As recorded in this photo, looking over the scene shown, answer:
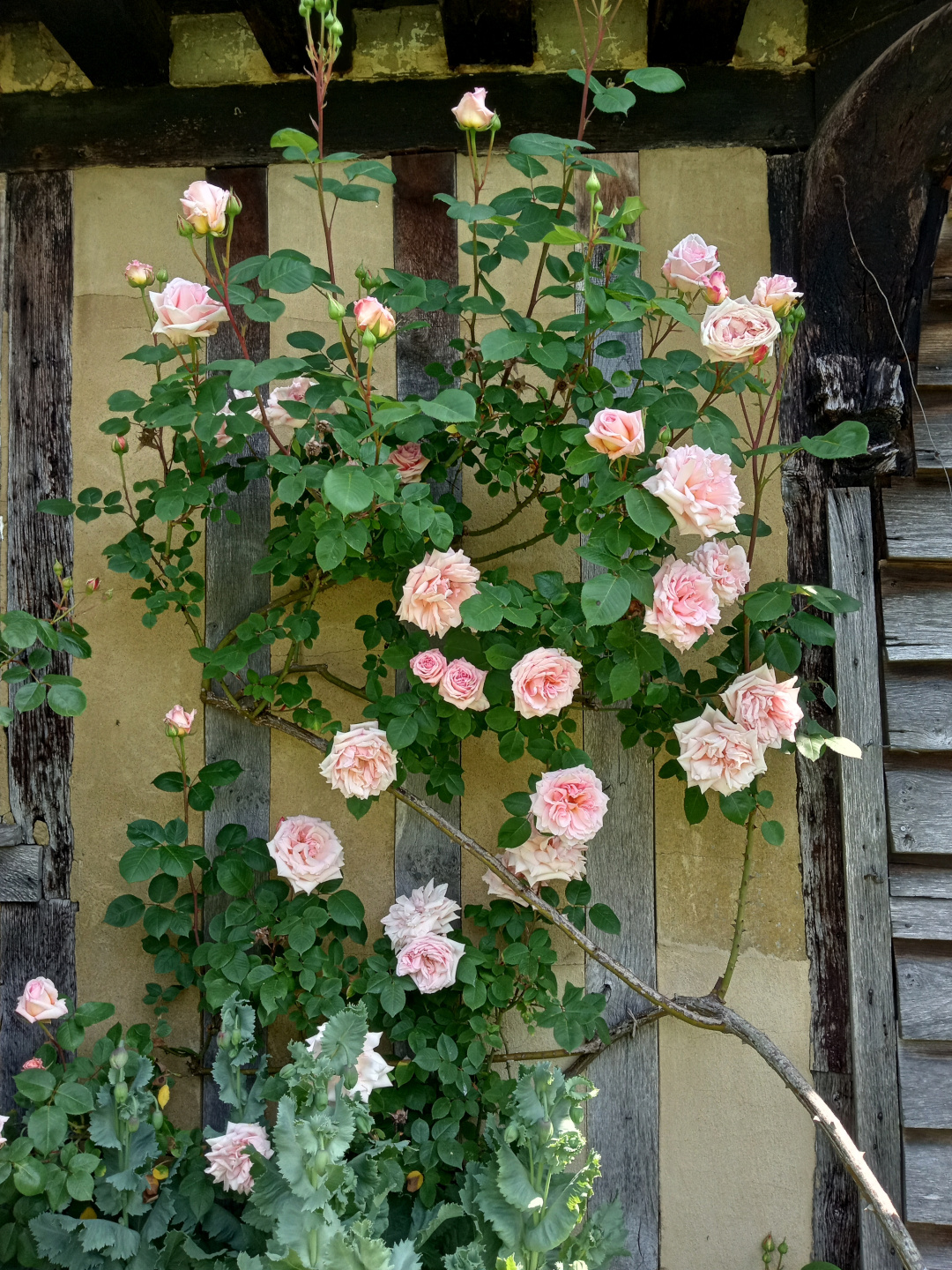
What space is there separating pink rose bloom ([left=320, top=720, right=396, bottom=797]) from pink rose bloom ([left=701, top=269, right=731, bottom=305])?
97 centimetres

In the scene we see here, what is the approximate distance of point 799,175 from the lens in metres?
2.11

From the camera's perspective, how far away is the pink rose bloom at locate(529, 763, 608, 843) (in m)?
1.71

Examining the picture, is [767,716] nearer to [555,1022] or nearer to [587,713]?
[587,713]

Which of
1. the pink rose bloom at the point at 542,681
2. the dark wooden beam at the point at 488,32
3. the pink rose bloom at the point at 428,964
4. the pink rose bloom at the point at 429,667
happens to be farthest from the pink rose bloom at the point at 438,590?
the dark wooden beam at the point at 488,32

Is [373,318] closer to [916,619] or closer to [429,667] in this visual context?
[429,667]

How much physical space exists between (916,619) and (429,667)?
1031mm

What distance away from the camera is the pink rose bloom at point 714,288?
173 centimetres

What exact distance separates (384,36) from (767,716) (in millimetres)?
1688

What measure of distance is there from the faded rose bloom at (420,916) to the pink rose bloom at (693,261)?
124 centimetres

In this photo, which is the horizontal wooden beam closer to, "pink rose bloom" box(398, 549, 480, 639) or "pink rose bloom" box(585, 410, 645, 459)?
"pink rose bloom" box(585, 410, 645, 459)

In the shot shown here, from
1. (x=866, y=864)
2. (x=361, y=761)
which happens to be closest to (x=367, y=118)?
(x=361, y=761)

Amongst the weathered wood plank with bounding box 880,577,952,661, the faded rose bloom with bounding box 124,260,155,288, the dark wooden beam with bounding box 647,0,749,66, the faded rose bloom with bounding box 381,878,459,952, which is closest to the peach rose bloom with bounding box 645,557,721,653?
the weathered wood plank with bounding box 880,577,952,661

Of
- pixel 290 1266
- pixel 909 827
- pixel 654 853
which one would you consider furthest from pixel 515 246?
pixel 290 1266

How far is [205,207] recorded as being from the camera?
1520mm
